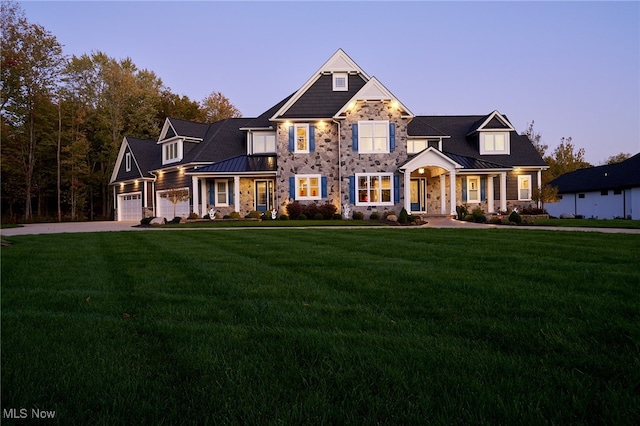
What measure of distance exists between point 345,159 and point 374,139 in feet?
6.57

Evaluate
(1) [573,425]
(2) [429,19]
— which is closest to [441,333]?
(1) [573,425]

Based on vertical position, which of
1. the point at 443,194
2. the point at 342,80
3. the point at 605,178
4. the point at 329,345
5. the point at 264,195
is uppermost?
the point at 342,80

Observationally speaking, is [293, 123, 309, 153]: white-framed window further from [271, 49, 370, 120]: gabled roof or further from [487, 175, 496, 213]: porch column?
[487, 175, 496, 213]: porch column

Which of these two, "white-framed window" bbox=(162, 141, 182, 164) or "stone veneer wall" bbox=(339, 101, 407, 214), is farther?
"white-framed window" bbox=(162, 141, 182, 164)

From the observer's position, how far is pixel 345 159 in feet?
70.1

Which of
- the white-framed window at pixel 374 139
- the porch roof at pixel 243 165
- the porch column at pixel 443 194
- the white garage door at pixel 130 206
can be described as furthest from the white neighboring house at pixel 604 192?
the white garage door at pixel 130 206

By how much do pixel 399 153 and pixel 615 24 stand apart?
12.6m

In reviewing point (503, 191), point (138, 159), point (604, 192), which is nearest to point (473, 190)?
point (503, 191)

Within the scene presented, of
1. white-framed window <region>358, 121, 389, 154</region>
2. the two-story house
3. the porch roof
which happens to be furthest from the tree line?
white-framed window <region>358, 121, 389, 154</region>

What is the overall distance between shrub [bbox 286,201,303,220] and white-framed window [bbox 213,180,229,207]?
4.79 meters

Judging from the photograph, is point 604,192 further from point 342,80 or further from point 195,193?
point 195,193

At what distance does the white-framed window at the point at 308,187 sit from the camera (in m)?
21.9

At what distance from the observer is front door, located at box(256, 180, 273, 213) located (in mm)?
23375

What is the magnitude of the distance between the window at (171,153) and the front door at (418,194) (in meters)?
15.9
